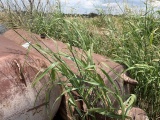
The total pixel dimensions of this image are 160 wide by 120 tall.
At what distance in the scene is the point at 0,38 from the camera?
2480 mm

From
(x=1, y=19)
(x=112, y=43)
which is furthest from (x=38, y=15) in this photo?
(x=112, y=43)

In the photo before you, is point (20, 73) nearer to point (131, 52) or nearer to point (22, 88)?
point (22, 88)

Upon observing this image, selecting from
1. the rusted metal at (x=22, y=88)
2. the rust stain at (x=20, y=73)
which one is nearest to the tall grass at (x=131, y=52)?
the rusted metal at (x=22, y=88)

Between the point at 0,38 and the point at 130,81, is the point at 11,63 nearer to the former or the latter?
the point at 0,38

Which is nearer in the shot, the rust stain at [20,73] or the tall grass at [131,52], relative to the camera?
the rust stain at [20,73]

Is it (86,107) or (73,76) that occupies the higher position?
(73,76)

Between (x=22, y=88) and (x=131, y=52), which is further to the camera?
(x=131, y=52)

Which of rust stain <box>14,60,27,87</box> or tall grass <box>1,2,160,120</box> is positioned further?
tall grass <box>1,2,160,120</box>

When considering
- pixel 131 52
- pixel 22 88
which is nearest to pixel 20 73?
pixel 22 88

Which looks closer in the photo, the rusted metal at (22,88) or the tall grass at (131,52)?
the rusted metal at (22,88)

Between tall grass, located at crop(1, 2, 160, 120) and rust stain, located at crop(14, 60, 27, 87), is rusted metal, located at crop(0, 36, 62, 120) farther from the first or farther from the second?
tall grass, located at crop(1, 2, 160, 120)

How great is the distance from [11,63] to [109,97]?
0.86 m

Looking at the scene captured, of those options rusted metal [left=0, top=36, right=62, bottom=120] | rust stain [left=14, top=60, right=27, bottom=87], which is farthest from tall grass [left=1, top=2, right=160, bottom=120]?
rust stain [left=14, top=60, right=27, bottom=87]

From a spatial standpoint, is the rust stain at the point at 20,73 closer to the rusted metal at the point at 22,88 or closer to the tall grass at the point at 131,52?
the rusted metal at the point at 22,88
